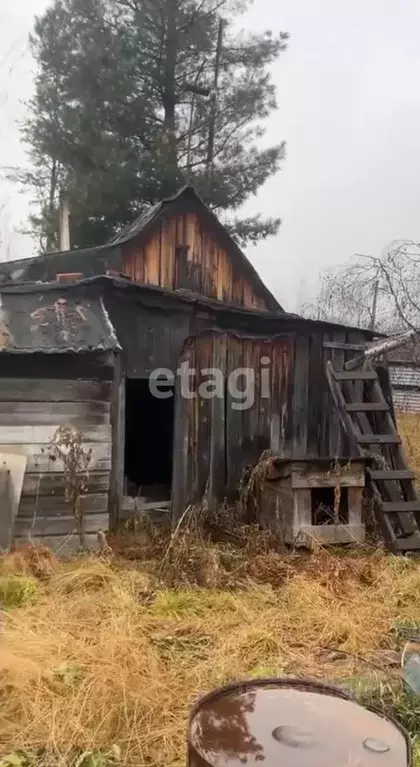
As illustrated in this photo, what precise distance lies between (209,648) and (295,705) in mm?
2074

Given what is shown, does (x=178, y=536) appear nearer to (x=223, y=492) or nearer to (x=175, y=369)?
(x=223, y=492)

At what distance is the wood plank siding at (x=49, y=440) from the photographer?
6375mm

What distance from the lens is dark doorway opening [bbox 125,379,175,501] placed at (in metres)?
10.5

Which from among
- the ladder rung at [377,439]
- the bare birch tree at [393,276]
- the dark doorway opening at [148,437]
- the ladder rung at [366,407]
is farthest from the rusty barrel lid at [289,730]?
the dark doorway opening at [148,437]

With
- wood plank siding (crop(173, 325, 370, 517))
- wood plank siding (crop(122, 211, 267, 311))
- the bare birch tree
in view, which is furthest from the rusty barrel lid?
wood plank siding (crop(122, 211, 267, 311))

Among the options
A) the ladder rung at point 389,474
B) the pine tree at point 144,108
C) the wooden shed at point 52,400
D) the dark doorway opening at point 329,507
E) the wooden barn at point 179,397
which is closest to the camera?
the wooden shed at point 52,400

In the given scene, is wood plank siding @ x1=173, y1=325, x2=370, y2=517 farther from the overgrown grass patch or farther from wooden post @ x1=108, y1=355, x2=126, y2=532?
the overgrown grass patch

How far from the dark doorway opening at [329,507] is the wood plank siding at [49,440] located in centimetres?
243

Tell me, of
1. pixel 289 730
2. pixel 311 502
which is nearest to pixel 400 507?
pixel 311 502

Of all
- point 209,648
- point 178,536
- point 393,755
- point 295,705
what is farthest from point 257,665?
point 178,536

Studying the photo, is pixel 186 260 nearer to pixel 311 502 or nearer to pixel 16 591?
pixel 311 502

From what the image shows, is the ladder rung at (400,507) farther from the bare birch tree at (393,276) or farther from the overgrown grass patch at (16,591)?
the overgrown grass patch at (16,591)

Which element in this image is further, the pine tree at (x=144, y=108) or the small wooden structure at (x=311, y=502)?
the pine tree at (x=144, y=108)

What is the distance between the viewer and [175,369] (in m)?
7.55
